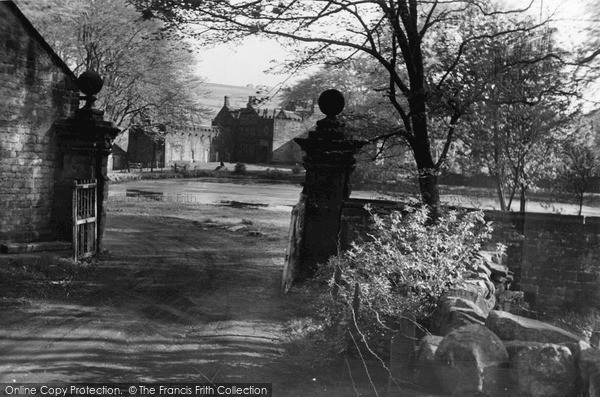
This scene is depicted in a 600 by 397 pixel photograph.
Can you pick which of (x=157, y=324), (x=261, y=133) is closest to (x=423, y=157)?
(x=157, y=324)

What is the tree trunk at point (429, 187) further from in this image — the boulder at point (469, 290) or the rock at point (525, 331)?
the rock at point (525, 331)

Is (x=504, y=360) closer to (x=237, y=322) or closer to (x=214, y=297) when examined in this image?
(x=237, y=322)

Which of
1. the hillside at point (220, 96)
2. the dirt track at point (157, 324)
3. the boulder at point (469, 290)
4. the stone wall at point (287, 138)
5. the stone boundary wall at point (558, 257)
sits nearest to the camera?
the dirt track at point (157, 324)

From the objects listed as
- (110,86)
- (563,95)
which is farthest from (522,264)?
(110,86)

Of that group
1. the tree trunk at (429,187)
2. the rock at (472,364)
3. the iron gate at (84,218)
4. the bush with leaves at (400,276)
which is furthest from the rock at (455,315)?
the iron gate at (84,218)

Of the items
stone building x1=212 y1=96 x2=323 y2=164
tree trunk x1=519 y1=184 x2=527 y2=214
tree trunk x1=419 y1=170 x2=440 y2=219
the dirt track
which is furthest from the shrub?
tree trunk x1=419 y1=170 x2=440 y2=219

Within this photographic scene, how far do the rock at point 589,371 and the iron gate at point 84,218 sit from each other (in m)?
8.45

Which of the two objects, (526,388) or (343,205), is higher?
(343,205)

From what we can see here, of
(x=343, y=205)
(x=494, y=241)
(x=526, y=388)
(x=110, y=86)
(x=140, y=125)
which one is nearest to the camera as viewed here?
(x=526, y=388)

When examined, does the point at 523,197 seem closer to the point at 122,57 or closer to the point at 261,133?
the point at 122,57

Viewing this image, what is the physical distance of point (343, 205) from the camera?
30.1ft

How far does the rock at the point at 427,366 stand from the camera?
5.00 meters

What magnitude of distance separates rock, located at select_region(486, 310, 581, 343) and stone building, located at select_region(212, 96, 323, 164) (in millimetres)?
37925

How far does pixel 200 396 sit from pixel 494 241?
7138 millimetres
